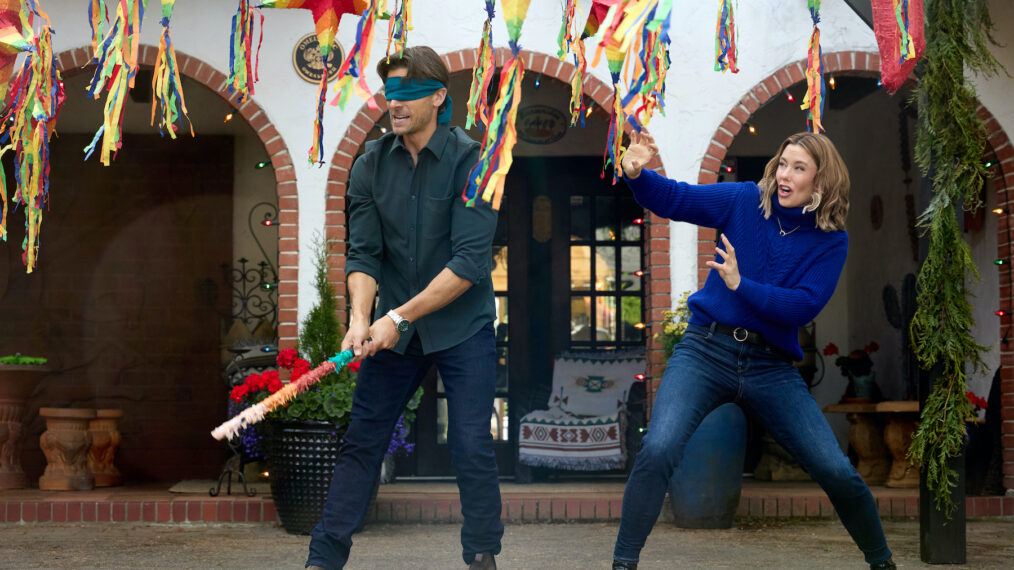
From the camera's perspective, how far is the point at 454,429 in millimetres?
3244

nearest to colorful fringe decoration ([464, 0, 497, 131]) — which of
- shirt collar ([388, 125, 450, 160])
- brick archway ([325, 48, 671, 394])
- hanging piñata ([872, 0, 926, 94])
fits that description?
shirt collar ([388, 125, 450, 160])

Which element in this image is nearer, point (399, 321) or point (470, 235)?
point (399, 321)

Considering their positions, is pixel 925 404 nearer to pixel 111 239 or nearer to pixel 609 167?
pixel 609 167

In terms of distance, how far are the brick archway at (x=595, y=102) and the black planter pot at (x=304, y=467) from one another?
0.85 meters

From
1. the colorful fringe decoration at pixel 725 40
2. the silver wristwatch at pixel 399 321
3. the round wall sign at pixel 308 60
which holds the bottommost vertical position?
the silver wristwatch at pixel 399 321

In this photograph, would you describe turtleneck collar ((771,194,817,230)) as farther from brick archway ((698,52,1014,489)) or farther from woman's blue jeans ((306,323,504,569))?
brick archway ((698,52,1014,489))

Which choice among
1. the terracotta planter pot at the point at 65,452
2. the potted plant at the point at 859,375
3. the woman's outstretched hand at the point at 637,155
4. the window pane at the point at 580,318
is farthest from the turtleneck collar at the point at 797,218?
the terracotta planter pot at the point at 65,452

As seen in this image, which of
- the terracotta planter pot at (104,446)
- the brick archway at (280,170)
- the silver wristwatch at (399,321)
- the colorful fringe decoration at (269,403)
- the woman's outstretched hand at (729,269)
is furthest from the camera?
the terracotta planter pot at (104,446)

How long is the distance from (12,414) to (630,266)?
4390mm

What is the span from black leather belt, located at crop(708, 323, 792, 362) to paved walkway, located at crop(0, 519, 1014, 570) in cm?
156

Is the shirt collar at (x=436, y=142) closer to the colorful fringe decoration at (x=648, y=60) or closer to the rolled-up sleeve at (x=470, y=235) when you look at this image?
the rolled-up sleeve at (x=470, y=235)

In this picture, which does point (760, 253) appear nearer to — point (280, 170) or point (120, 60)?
Result: point (120, 60)

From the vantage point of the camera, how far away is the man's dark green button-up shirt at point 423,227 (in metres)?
3.23

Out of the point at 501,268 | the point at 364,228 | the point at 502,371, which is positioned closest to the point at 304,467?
the point at 364,228
